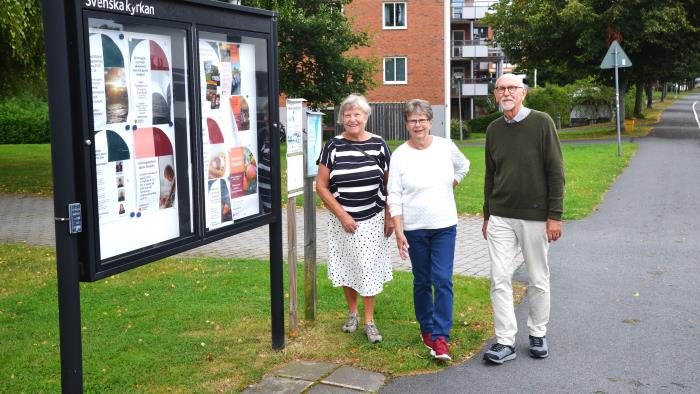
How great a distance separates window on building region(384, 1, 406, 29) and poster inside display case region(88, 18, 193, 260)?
40043 mm

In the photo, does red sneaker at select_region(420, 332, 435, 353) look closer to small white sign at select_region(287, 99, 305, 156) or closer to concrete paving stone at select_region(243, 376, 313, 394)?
concrete paving stone at select_region(243, 376, 313, 394)

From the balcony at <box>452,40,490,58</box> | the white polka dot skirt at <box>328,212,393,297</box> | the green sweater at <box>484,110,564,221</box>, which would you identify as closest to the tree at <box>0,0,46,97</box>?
the white polka dot skirt at <box>328,212,393,297</box>

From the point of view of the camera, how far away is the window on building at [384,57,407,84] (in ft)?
144

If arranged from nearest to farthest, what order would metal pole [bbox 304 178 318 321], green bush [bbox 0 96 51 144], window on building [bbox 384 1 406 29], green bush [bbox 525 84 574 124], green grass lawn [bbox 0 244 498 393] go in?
green grass lawn [bbox 0 244 498 393] < metal pole [bbox 304 178 318 321] < green bush [bbox 0 96 51 144] < window on building [bbox 384 1 406 29] < green bush [bbox 525 84 574 124]

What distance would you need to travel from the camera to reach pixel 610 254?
9125 millimetres

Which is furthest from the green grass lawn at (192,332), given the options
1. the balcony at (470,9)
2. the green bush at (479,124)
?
the balcony at (470,9)

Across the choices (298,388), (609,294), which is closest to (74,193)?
(298,388)

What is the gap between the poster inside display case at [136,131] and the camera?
3719 mm

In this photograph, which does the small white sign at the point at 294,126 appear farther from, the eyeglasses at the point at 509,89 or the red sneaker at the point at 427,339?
the red sneaker at the point at 427,339

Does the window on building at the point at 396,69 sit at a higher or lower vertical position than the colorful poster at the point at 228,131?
higher

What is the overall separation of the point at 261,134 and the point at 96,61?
1.86 metres

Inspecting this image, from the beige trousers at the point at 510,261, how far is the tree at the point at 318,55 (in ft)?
76.1

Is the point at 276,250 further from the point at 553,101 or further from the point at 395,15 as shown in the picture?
the point at 553,101

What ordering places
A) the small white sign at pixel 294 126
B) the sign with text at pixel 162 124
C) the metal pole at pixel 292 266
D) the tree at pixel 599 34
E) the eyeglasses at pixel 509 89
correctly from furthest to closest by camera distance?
the tree at pixel 599 34
the metal pole at pixel 292 266
the small white sign at pixel 294 126
the eyeglasses at pixel 509 89
the sign with text at pixel 162 124
